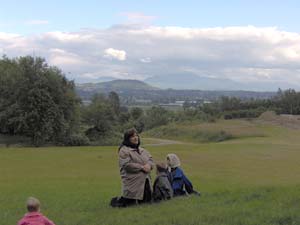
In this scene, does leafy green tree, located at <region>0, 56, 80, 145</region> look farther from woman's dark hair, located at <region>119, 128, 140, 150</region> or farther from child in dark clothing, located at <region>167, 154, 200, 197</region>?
woman's dark hair, located at <region>119, 128, 140, 150</region>

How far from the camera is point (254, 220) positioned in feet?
29.4

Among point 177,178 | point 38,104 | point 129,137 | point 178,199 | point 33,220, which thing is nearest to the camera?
point 33,220

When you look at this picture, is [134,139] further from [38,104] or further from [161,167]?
[38,104]

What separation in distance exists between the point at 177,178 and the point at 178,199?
0.79 metres

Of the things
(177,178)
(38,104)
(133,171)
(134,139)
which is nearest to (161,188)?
(177,178)

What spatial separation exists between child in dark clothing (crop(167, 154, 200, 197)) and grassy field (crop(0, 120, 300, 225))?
0.63 metres

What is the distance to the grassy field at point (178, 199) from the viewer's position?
9.88m

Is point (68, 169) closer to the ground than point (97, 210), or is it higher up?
closer to the ground

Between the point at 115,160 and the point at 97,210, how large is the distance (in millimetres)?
30691

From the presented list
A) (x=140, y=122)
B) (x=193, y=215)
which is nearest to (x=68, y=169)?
(x=193, y=215)

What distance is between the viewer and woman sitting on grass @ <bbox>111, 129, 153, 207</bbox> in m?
12.0

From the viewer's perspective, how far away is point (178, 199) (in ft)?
40.9

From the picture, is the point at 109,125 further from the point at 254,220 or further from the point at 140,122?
the point at 254,220

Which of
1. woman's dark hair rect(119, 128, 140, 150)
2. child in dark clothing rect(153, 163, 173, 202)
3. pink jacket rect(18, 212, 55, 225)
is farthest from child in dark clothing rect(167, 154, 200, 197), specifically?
pink jacket rect(18, 212, 55, 225)
